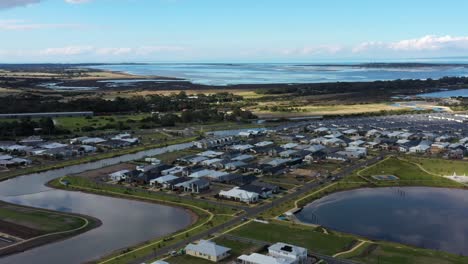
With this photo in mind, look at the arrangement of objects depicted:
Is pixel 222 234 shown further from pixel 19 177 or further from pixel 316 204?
pixel 19 177

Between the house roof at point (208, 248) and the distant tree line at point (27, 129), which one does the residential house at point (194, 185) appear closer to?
the house roof at point (208, 248)

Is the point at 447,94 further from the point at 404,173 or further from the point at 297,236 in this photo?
the point at 297,236

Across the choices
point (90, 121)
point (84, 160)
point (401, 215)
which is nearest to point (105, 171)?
point (84, 160)

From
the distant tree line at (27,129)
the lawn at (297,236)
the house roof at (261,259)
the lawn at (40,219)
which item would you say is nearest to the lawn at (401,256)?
the lawn at (297,236)

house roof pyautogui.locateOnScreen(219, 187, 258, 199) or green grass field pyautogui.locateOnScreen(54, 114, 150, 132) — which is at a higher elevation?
green grass field pyautogui.locateOnScreen(54, 114, 150, 132)

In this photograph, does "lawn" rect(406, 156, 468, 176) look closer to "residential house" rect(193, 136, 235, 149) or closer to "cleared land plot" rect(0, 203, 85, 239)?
"residential house" rect(193, 136, 235, 149)

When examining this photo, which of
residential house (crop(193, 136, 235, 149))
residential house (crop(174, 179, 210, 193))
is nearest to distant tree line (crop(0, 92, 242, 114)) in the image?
residential house (crop(193, 136, 235, 149))
